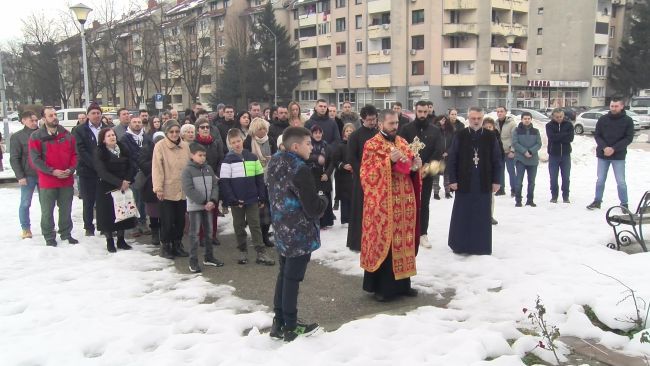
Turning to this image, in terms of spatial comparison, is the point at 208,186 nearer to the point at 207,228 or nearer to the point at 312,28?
the point at 207,228

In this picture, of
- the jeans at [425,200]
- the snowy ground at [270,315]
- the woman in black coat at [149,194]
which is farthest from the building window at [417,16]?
the woman in black coat at [149,194]

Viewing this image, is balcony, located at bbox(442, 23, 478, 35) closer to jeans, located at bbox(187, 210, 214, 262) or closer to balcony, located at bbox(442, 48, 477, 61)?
balcony, located at bbox(442, 48, 477, 61)

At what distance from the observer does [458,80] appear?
5069 centimetres

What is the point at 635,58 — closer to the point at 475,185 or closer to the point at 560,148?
the point at 560,148

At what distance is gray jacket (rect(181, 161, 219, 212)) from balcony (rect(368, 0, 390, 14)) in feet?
161

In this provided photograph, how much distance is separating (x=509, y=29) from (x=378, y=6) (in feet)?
42.7

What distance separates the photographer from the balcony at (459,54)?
166 feet

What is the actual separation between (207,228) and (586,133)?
27.7 metres

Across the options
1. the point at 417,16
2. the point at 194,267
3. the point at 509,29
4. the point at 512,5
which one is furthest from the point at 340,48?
the point at 194,267

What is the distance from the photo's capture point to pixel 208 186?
6645mm

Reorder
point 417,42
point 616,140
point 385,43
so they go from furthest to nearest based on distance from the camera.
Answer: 1. point 385,43
2. point 417,42
3. point 616,140

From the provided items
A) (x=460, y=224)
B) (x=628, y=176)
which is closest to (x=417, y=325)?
(x=460, y=224)

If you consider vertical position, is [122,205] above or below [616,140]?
below

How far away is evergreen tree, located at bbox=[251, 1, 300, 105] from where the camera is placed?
58062 millimetres
